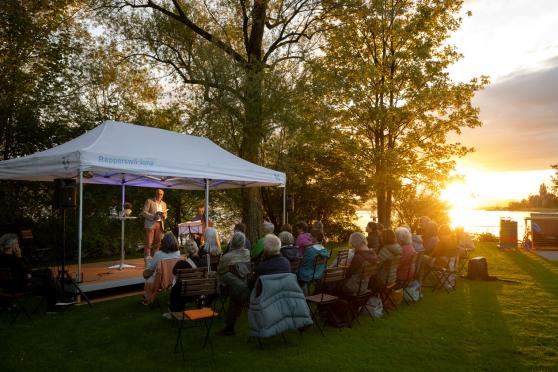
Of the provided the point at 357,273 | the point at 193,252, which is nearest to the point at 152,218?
the point at 193,252

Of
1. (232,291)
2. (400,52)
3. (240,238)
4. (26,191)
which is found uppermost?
(400,52)

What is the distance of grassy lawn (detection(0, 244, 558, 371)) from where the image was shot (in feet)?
14.9

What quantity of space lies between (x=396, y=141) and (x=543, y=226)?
21.4 feet

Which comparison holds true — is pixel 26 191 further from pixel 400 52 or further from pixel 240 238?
pixel 400 52

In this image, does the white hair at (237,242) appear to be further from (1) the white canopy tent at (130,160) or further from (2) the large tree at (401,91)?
(2) the large tree at (401,91)

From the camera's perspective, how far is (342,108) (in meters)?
18.4

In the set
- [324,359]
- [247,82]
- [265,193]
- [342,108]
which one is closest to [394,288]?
[324,359]

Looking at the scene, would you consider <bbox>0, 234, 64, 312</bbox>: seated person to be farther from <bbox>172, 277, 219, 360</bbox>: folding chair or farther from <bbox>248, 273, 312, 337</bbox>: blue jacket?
<bbox>248, 273, 312, 337</bbox>: blue jacket

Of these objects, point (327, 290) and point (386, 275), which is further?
point (386, 275)

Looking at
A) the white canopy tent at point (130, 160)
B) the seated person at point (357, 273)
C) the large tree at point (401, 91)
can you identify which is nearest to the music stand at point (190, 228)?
the white canopy tent at point (130, 160)

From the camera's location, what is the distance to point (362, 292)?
601 centimetres

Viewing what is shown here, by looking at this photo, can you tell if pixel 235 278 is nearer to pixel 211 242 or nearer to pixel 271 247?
pixel 271 247

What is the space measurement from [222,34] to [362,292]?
11917 millimetres

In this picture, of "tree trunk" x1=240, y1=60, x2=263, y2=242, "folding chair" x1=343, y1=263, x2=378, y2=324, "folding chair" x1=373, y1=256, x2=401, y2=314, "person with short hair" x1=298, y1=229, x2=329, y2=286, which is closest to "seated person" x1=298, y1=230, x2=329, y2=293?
"person with short hair" x1=298, y1=229, x2=329, y2=286
